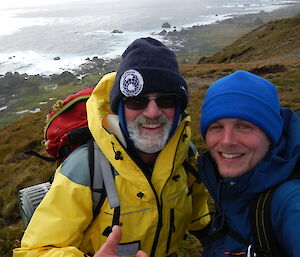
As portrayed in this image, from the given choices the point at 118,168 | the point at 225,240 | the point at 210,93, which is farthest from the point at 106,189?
the point at 210,93

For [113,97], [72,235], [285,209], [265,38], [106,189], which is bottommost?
[72,235]

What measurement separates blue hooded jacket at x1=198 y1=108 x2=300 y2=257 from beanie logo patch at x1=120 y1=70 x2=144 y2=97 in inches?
43.4

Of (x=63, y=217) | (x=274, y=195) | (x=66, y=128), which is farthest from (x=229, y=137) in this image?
(x=66, y=128)

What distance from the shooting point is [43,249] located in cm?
226

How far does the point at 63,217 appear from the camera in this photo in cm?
238

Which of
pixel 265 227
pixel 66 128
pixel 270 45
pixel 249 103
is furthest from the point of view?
pixel 270 45

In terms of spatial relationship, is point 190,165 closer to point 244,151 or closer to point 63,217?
point 244,151

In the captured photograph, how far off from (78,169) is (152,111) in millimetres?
914

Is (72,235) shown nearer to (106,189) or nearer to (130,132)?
(106,189)

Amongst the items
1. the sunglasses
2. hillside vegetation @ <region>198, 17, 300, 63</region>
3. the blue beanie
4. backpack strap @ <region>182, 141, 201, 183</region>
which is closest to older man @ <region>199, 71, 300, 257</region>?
the blue beanie

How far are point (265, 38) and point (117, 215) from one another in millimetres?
49712

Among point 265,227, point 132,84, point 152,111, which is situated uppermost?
point 132,84

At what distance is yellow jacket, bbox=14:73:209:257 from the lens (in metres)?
2.34

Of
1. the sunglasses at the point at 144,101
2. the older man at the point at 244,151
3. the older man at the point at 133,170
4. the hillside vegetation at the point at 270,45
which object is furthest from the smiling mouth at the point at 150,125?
the hillside vegetation at the point at 270,45
